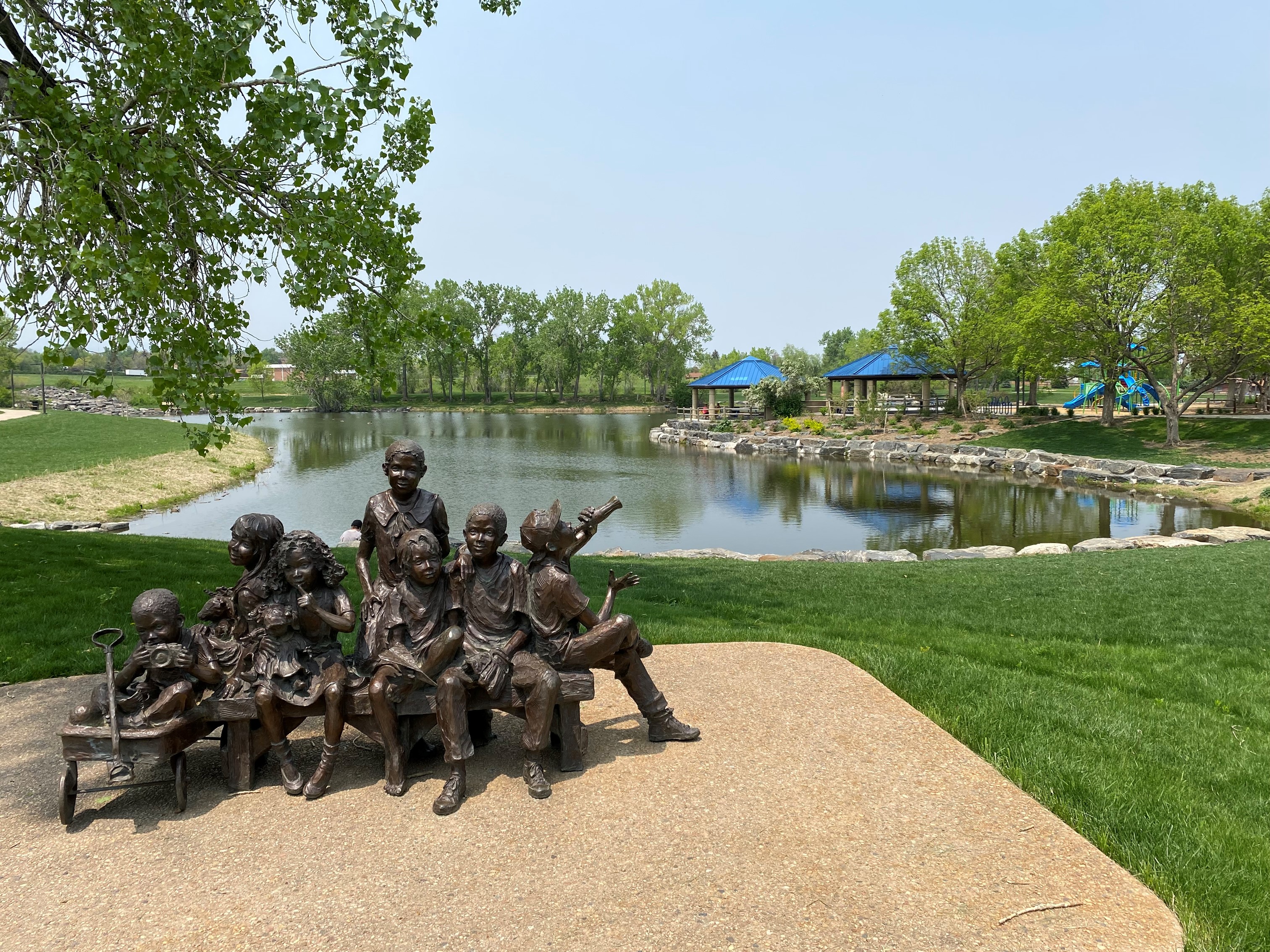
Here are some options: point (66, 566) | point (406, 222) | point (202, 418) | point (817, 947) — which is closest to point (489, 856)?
point (817, 947)

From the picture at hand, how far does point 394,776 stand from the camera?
4777 millimetres

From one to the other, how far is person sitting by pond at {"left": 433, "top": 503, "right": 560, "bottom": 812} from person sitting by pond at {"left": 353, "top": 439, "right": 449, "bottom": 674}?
0.35 meters

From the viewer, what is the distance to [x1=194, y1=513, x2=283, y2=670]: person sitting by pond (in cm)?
487

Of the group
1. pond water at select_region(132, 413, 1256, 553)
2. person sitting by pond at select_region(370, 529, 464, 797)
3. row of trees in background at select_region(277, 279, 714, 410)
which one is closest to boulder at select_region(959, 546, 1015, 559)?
pond water at select_region(132, 413, 1256, 553)

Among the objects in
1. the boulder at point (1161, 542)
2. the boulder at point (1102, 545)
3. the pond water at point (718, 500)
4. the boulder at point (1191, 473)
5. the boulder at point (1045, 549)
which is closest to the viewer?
the boulder at point (1161, 542)

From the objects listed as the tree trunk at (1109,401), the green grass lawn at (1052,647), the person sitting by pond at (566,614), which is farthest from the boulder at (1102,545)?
the tree trunk at (1109,401)

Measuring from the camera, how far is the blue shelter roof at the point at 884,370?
152ft

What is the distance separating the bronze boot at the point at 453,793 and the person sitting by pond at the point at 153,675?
1.56m

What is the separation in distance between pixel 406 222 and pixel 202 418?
6557 cm

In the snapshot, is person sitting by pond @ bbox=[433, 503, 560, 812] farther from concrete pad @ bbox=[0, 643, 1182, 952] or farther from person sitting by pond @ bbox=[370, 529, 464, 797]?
concrete pad @ bbox=[0, 643, 1182, 952]

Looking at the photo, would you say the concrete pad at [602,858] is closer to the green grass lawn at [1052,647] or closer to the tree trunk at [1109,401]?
the green grass lawn at [1052,647]

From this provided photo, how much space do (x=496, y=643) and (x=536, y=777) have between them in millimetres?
847

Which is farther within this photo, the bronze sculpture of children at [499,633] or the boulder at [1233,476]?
the boulder at [1233,476]

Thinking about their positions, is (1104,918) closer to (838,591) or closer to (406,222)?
(838,591)
